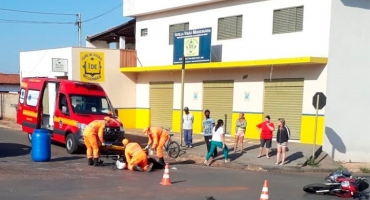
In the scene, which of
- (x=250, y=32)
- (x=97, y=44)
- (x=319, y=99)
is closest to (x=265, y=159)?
(x=319, y=99)

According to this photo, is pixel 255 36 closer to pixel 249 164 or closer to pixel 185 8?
pixel 185 8

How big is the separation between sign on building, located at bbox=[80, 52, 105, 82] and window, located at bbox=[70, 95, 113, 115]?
7.50 metres

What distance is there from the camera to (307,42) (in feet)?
60.7

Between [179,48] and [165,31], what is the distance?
247cm

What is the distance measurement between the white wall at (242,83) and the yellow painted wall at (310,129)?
11.9 inches

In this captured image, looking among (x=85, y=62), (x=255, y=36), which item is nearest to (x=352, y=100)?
(x=255, y=36)

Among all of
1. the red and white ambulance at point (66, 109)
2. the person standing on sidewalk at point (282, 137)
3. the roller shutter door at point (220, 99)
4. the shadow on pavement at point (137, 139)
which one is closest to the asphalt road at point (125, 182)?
the person standing on sidewalk at point (282, 137)

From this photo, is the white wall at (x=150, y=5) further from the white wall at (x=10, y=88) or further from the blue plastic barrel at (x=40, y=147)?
the white wall at (x=10, y=88)

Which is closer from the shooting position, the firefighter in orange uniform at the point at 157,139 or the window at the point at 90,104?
the firefighter in orange uniform at the point at 157,139

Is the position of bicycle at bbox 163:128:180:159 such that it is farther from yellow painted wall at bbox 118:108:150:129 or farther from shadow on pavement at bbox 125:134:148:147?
yellow painted wall at bbox 118:108:150:129

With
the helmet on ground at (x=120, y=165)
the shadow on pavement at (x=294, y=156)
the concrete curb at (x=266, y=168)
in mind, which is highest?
the helmet on ground at (x=120, y=165)

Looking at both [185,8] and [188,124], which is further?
[185,8]

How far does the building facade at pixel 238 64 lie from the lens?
730 inches

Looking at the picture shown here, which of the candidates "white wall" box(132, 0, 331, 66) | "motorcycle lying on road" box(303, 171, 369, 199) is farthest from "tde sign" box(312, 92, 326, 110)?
"motorcycle lying on road" box(303, 171, 369, 199)
